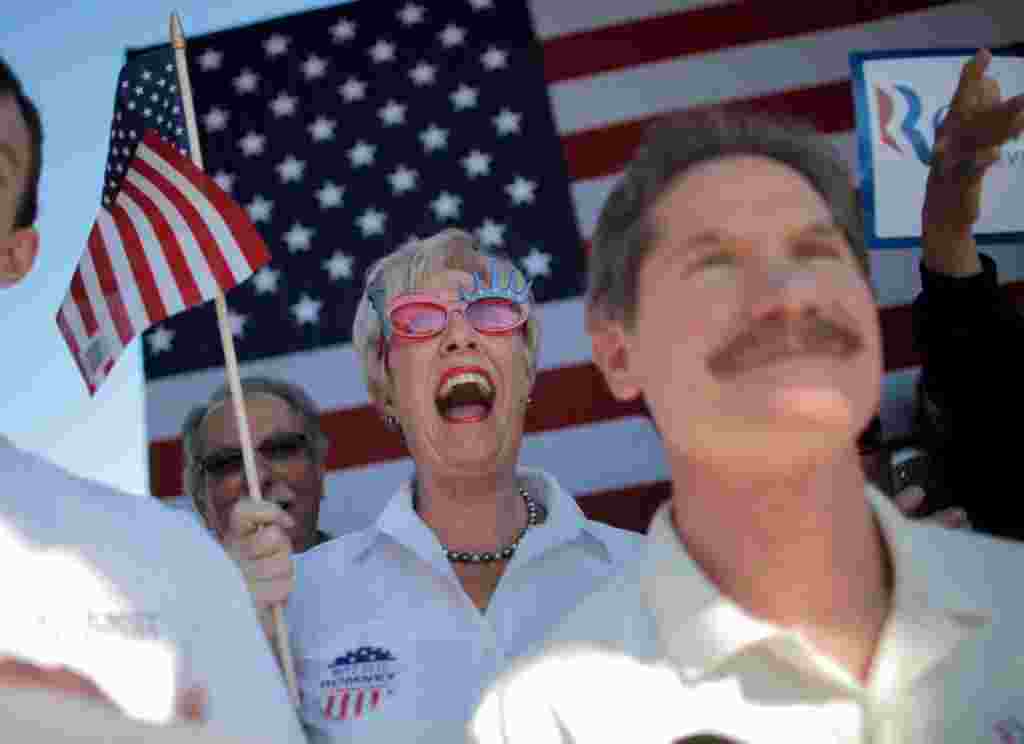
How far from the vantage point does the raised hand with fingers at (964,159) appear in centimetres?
222

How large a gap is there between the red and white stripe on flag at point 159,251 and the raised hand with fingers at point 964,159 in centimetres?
170

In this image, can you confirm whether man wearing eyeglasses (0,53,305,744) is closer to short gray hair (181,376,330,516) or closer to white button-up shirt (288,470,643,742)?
white button-up shirt (288,470,643,742)

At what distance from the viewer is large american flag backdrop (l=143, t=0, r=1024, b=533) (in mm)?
5234

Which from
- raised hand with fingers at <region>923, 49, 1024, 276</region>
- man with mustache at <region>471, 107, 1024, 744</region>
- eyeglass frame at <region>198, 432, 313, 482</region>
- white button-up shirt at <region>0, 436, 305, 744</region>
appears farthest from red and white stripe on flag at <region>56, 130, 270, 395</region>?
raised hand with fingers at <region>923, 49, 1024, 276</region>

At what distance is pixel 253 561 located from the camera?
99.8 inches

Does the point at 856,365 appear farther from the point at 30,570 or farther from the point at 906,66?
the point at 906,66

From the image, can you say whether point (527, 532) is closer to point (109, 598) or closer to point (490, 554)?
point (490, 554)

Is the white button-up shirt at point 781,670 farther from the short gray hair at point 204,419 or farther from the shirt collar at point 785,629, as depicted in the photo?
the short gray hair at point 204,419

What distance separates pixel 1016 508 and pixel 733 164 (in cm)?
106

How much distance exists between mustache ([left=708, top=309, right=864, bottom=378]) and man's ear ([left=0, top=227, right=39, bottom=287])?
126cm

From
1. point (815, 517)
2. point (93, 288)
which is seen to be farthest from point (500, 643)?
point (93, 288)

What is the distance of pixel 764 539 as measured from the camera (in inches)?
67.3

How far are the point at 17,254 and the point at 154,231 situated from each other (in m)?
0.98

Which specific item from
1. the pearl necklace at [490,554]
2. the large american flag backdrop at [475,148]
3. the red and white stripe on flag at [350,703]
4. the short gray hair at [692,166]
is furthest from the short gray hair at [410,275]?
the large american flag backdrop at [475,148]
